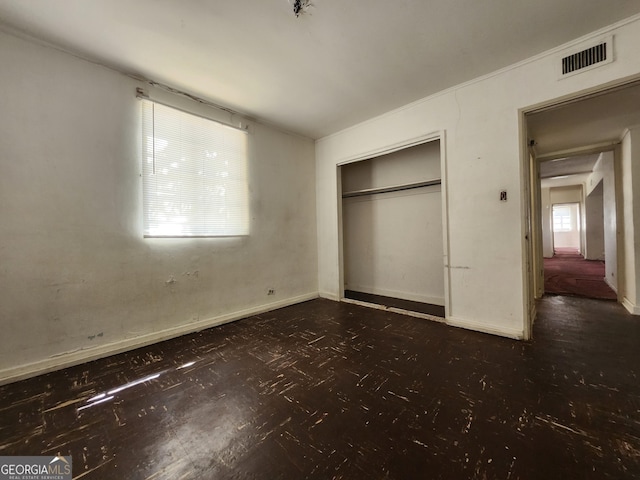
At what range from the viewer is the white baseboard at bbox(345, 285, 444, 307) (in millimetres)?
4195

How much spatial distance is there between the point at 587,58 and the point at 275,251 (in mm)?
4124

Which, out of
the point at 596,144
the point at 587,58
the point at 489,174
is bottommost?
the point at 489,174

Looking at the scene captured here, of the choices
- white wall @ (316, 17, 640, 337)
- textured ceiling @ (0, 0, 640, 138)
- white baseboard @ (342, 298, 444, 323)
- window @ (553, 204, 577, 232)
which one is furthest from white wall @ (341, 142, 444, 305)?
window @ (553, 204, 577, 232)

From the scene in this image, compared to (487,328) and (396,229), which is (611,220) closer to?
(396,229)

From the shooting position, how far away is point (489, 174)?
113 inches

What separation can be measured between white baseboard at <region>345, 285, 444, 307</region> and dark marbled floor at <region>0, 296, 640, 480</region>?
1.42m

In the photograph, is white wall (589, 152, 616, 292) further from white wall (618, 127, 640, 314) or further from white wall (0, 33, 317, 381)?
white wall (0, 33, 317, 381)

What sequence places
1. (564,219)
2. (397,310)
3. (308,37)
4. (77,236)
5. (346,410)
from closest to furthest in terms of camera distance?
(346,410) < (308,37) < (77,236) < (397,310) < (564,219)

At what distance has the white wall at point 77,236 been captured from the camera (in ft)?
6.95

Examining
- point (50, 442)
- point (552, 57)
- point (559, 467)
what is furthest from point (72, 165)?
point (552, 57)

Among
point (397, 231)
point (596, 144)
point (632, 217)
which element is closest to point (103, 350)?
point (397, 231)

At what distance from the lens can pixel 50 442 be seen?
1431mm

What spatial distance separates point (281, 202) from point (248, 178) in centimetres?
69

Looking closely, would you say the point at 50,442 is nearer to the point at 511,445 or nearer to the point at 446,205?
the point at 511,445
